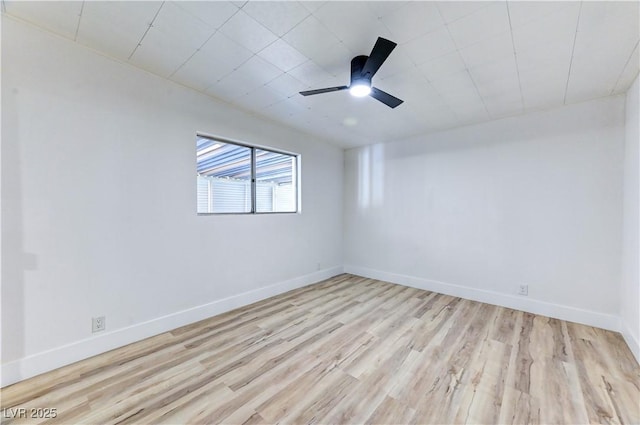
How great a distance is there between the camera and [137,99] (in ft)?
7.96

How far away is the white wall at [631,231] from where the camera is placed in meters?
2.26

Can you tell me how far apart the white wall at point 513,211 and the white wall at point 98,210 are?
8.85ft

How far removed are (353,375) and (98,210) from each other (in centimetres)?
260

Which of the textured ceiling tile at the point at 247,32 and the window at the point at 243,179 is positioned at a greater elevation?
the textured ceiling tile at the point at 247,32

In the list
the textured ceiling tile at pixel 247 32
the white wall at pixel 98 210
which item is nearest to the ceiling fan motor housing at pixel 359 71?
the textured ceiling tile at pixel 247 32

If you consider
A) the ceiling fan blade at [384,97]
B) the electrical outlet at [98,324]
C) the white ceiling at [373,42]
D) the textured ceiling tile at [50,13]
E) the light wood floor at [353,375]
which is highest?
the textured ceiling tile at [50,13]

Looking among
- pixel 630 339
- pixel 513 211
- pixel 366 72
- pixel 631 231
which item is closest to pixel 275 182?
pixel 366 72

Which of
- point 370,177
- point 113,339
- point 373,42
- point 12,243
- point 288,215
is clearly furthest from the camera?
point 370,177

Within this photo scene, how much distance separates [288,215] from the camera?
399 cm

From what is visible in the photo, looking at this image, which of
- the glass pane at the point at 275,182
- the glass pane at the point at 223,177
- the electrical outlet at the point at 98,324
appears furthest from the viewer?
the glass pane at the point at 275,182

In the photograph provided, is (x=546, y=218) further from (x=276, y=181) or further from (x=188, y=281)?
(x=188, y=281)

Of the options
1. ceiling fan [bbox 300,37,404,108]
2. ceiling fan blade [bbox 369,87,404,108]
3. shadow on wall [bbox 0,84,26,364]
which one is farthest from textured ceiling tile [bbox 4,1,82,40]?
ceiling fan blade [bbox 369,87,404,108]

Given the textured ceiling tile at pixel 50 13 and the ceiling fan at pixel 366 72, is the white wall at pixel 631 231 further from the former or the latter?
the textured ceiling tile at pixel 50 13

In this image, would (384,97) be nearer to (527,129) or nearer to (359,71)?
(359,71)
